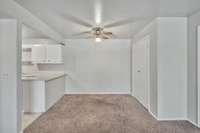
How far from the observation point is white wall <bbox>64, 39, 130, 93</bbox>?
678 cm

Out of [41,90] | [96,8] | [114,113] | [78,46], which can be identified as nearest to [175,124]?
[114,113]

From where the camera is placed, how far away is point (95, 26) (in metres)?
4.44

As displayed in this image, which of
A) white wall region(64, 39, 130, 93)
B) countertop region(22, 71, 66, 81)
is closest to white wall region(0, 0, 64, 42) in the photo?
countertop region(22, 71, 66, 81)

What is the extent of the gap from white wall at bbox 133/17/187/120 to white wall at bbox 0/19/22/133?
112 inches

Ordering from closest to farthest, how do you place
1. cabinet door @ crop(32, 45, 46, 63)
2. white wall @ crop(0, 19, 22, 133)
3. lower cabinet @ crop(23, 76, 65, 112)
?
1. white wall @ crop(0, 19, 22, 133)
2. lower cabinet @ crop(23, 76, 65, 112)
3. cabinet door @ crop(32, 45, 46, 63)

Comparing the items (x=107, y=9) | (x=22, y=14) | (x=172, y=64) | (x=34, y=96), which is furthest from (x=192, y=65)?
(x=34, y=96)

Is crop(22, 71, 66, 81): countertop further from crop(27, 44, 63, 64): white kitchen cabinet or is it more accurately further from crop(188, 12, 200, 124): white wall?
crop(188, 12, 200, 124): white wall

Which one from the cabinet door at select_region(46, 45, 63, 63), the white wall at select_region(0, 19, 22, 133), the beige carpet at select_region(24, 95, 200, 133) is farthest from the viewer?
the cabinet door at select_region(46, 45, 63, 63)

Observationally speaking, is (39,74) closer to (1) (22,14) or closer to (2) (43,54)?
(2) (43,54)

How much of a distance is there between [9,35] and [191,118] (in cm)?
389

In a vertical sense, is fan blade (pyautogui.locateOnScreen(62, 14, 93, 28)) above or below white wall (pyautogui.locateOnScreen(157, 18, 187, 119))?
above

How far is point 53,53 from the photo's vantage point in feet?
19.9

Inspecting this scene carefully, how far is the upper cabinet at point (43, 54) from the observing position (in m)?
5.92

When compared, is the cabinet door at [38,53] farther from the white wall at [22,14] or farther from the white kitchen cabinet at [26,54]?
the white wall at [22,14]
